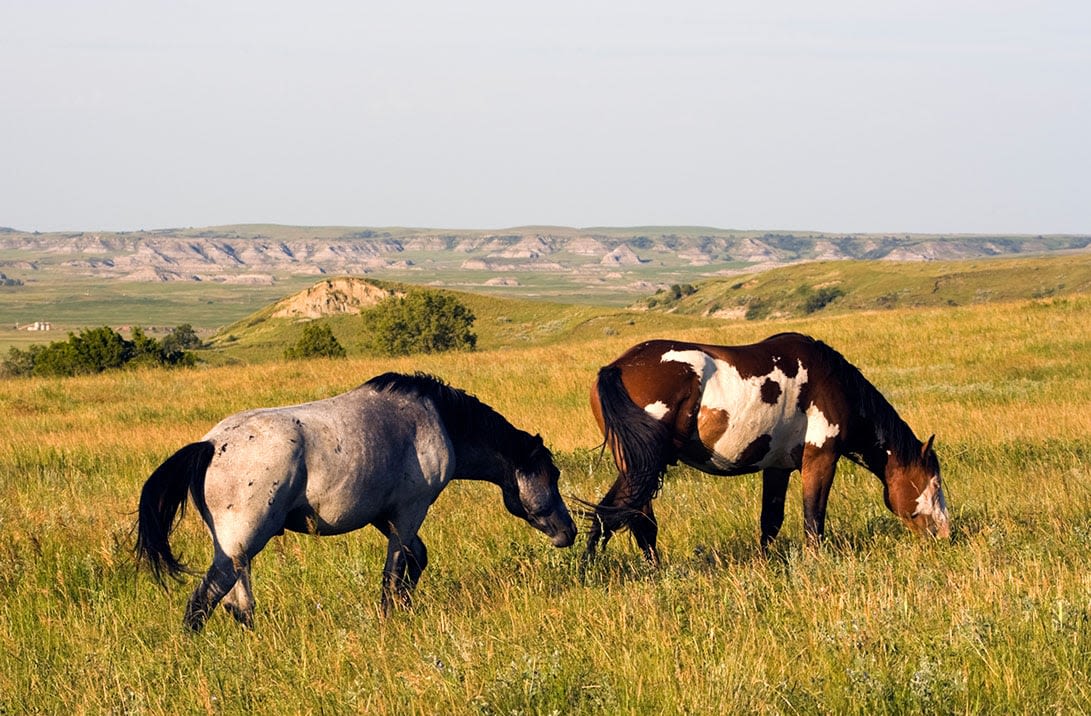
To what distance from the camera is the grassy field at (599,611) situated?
490 cm

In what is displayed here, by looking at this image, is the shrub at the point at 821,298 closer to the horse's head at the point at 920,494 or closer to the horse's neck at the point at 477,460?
the horse's head at the point at 920,494

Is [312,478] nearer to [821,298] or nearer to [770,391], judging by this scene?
[770,391]

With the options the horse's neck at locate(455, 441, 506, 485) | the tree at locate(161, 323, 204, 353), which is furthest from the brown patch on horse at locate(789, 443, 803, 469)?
the tree at locate(161, 323, 204, 353)

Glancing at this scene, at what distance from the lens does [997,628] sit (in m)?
5.46

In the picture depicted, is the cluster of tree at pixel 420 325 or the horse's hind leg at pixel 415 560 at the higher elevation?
the horse's hind leg at pixel 415 560

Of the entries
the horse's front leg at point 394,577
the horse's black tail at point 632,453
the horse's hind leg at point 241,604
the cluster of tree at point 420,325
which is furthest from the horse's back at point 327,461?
the cluster of tree at point 420,325

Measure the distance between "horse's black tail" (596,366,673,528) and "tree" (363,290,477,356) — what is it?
63841 millimetres

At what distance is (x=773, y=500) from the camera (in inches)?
364

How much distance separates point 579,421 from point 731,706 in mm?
14478

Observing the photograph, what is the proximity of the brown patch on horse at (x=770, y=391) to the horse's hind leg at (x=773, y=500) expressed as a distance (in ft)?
2.64

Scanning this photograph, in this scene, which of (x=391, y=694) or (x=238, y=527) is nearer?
(x=391, y=694)

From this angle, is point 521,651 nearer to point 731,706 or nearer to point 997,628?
point 731,706

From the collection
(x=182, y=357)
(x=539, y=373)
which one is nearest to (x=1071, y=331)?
(x=539, y=373)

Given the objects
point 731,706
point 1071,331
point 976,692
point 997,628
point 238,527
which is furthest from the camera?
point 1071,331
